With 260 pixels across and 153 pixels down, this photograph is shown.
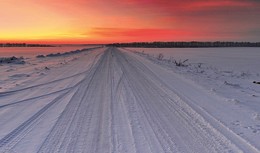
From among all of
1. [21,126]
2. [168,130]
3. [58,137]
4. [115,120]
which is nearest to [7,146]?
[58,137]

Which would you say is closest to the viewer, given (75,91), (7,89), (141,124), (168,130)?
(168,130)

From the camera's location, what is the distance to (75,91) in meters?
10.5

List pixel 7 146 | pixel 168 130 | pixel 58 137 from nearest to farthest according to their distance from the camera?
1. pixel 7 146
2. pixel 58 137
3. pixel 168 130

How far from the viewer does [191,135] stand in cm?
562

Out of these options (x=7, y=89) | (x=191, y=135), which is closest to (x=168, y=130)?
(x=191, y=135)

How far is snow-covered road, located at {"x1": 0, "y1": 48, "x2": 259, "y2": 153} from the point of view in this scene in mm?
5055

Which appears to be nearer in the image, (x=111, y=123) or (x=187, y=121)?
(x=111, y=123)

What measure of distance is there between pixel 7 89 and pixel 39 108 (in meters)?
3.81

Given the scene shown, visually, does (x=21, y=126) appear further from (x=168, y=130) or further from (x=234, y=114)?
(x=234, y=114)

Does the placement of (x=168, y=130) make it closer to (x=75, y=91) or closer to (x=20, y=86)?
(x=75, y=91)

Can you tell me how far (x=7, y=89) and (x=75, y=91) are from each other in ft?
9.01

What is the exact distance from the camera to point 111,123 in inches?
253

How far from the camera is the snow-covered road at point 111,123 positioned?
5.05 metres

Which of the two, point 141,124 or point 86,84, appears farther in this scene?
point 86,84
